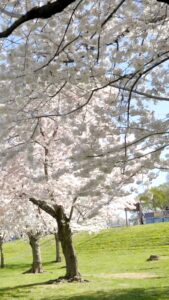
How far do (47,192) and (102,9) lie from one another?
9.03 metres

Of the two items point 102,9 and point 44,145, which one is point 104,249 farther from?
point 102,9

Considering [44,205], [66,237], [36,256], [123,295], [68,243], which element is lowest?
[123,295]

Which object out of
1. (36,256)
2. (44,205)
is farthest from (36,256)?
(44,205)

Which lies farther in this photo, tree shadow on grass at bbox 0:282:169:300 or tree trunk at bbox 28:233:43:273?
tree trunk at bbox 28:233:43:273

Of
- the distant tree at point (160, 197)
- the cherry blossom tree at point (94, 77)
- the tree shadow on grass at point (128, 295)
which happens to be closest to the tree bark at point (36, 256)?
the tree shadow on grass at point (128, 295)

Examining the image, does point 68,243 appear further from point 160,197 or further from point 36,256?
point 160,197

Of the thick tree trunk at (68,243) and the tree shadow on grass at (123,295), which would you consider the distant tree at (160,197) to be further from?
the tree shadow on grass at (123,295)

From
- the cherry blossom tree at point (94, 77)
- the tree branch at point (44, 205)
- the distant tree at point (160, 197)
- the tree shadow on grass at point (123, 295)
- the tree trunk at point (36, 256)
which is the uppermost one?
the distant tree at point (160, 197)

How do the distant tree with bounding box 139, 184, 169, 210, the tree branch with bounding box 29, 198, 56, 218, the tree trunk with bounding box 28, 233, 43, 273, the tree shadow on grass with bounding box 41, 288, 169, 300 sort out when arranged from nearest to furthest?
the tree shadow on grass with bounding box 41, 288, 169, 300 → the tree branch with bounding box 29, 198, 56, 218 → the tree trunk with bounding box 28, 233, 43, 273 → the distant tree with bounding box 139, 184, 169, 210

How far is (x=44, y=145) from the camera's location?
14367 mm

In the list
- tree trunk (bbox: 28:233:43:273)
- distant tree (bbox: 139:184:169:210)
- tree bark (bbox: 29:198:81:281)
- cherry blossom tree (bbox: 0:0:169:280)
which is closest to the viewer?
cherry blossom tree (bbox: 0:0:169:280)

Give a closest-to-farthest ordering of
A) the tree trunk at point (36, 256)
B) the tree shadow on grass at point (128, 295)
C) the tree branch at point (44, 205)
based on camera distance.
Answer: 1. the tree shadow on grass at point (128, 295)
2. the tree branch at point (44, 205)
3. the tree trunk at point (36, 256)

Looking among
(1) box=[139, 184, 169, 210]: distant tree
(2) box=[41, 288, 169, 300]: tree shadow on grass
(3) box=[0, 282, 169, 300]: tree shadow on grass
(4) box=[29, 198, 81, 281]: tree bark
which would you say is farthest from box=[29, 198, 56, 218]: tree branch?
(1) box=[139, 184, 169, 210]: distant tree

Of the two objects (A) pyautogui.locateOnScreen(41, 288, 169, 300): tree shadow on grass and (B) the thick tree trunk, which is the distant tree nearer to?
(B) the thick tree trunk
